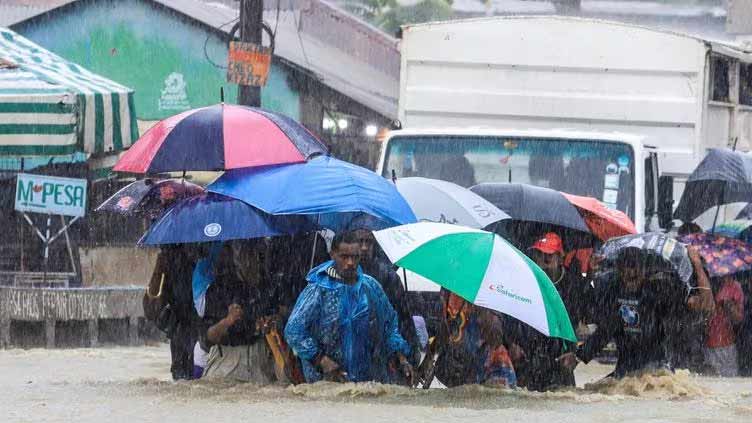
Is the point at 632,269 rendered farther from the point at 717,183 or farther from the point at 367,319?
the point at 717,183

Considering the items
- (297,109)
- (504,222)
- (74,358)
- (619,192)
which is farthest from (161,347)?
(297,109)

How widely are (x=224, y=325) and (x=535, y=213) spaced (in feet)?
7.66

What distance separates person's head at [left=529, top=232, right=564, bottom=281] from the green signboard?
19.0 meters

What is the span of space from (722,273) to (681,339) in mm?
3772

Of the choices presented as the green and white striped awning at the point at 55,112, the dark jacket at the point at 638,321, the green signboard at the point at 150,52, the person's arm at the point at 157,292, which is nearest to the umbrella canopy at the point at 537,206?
the dark jacket at the point at 638,321

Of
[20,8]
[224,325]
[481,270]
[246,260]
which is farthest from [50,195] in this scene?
[20,8]

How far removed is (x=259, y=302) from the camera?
8.93 m

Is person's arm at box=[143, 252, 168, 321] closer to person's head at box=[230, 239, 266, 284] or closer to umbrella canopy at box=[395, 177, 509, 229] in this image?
person's head at box=[230, 239, 266, 284]

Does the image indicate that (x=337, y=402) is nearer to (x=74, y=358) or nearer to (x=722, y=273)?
(x=722, y=273)

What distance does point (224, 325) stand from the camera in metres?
8.75

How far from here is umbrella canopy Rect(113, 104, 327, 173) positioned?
29.8 ft

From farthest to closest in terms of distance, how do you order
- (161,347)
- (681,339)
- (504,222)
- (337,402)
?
(161,347)
(504,222)
(681,339)
(337,402)

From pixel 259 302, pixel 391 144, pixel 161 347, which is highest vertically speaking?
A: pixel 391 144

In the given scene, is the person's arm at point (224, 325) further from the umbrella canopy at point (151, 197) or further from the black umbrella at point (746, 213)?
the black umbrella at point (746, 213)
